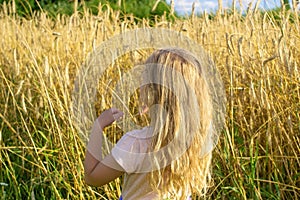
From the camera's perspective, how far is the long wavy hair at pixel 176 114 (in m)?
1.40

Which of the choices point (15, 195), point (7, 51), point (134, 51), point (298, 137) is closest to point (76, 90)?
point (134, 51)

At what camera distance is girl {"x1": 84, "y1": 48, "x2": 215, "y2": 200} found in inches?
55.1

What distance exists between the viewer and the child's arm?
1.42m

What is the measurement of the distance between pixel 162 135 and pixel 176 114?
0.20ft

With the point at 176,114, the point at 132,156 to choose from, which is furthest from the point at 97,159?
the point at 176,114

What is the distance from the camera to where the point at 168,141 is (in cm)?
142

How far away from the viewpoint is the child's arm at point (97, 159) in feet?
4.67

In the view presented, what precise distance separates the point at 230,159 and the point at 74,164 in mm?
573

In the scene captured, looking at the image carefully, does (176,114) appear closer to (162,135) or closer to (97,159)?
(162,135)

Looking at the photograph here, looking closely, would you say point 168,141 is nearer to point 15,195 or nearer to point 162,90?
point 162,90

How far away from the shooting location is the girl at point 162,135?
4.59 feet

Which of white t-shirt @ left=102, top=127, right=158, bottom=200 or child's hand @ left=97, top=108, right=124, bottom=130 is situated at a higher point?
child's hand @ left=97, top=108, right=124, bottom=130

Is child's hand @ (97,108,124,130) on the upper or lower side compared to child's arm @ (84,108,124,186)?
upper

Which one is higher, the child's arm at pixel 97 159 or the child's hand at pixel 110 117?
the child's hand at pixel 110 117
